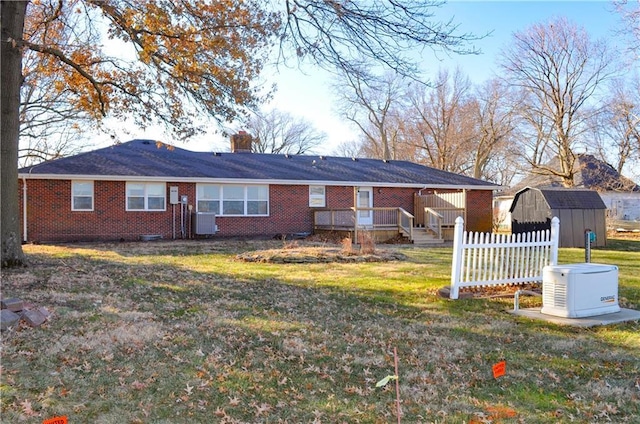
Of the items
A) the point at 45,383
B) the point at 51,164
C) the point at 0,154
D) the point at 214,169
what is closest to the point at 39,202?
the point at 51,164

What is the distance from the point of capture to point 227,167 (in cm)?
2200

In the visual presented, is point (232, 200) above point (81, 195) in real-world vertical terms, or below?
below

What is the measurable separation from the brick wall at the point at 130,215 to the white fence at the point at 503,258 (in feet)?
43.5

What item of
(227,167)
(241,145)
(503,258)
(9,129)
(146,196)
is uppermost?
(241,145)

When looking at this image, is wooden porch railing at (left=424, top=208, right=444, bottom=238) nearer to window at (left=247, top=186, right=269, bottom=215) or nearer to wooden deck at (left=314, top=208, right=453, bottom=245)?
wooden deck at (left=314, top=208, right=453, bottom=245)

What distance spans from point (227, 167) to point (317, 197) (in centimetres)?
400

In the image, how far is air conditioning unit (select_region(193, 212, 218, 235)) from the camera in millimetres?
19422

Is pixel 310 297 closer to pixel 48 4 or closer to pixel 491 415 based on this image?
pixel 491 415

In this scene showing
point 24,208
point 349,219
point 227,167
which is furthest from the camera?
point 227,167

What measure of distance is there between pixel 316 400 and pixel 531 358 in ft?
7.74

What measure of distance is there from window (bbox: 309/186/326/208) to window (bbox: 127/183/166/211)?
5962 millimetres

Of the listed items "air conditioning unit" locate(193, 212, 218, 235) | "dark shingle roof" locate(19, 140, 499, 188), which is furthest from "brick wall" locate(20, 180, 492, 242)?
"air conditioning unit" locate(193, 212, 218, 235)

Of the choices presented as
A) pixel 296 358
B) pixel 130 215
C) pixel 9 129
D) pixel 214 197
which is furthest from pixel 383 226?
pixel 296 358

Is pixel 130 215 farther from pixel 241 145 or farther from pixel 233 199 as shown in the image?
pixel 241 145
